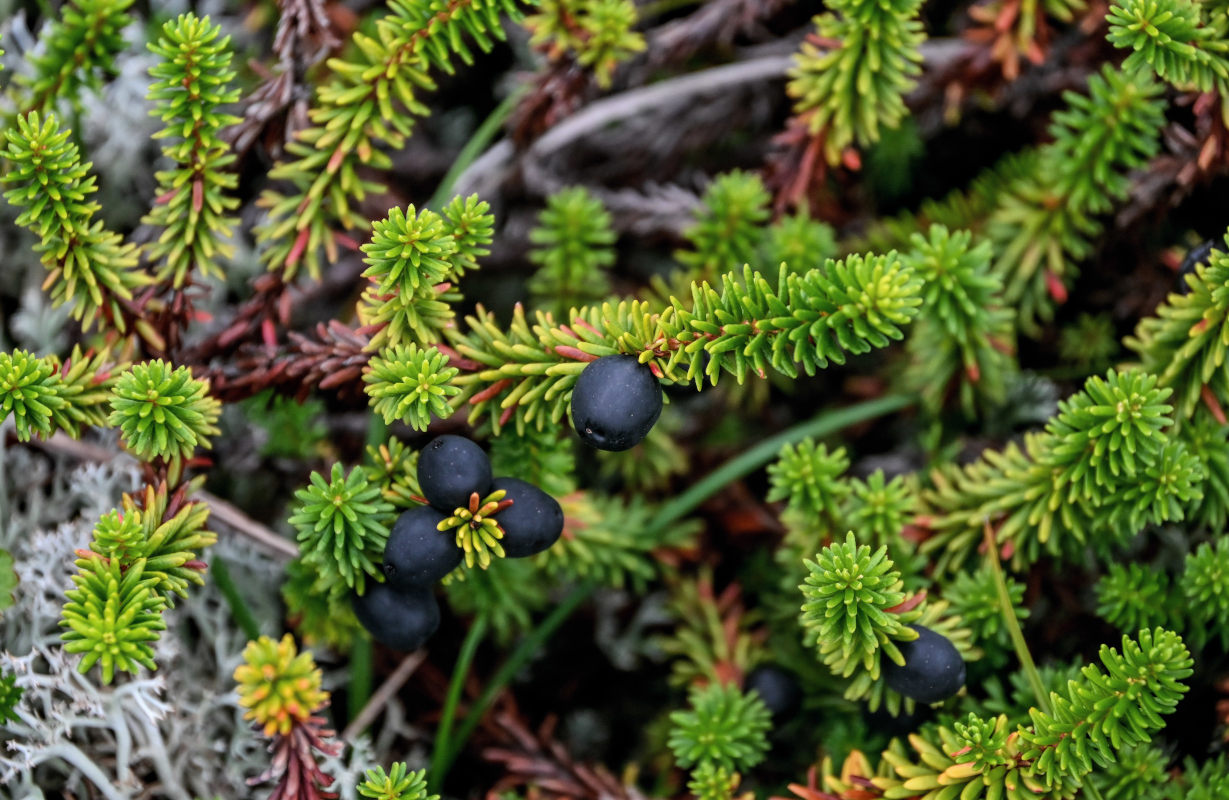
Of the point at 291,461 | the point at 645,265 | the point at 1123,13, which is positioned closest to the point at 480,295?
the point at 645,265

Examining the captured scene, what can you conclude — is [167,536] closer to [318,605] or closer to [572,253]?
Result: [318,605]

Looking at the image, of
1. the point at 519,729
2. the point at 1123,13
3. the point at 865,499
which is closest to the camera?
the point at 1123,13

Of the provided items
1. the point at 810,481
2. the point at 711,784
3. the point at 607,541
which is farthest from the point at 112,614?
the point at 810,481

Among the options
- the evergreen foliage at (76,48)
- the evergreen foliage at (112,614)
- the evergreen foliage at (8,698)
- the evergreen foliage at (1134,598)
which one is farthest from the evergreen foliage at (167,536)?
the evergreen foliage at (1134,598)

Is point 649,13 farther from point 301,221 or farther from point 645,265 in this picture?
point 301,221

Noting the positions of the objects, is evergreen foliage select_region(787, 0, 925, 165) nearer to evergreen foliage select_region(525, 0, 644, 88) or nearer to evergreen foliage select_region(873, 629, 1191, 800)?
evergreen foliage select_region(525, 0, 644, 88)

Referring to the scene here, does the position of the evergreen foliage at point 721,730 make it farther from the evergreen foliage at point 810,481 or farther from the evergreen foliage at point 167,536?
the evergreen foliage at point 167,536

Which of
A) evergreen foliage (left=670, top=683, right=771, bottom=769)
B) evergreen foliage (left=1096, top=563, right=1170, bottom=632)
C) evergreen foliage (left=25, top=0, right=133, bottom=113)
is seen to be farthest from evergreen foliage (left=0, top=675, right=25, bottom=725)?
evergreen foliage (left=1096, top=563, right=1170, bottom=632)
